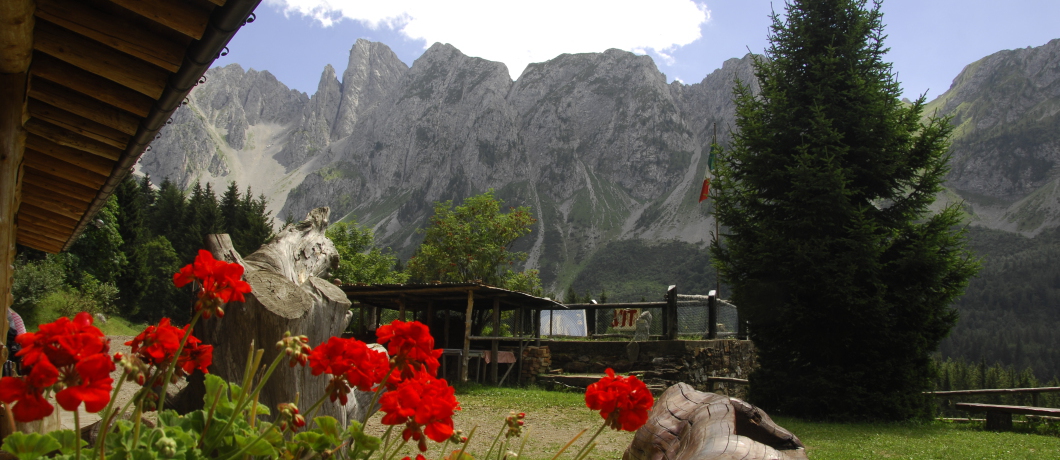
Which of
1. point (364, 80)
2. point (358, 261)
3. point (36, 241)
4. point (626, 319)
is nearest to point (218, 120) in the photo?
point (364, 80)

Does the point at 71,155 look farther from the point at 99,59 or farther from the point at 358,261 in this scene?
the point at 358,261

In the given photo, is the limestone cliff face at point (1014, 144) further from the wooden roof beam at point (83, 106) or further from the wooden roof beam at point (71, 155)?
the wooden roof beam at point (83, 106)

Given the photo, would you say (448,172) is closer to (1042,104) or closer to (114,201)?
(114,201)

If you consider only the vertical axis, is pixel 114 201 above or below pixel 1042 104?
below

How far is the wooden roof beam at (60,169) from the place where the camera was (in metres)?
3.70

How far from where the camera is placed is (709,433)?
3.48 meters

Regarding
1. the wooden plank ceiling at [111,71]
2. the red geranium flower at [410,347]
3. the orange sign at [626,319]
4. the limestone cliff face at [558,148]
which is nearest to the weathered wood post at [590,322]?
the orange sign at [626,319]

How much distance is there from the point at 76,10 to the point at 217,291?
1741 mm

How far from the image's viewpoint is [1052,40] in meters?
131

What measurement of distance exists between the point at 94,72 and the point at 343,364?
2076 millimetres

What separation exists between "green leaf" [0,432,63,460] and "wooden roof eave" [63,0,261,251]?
1.48 m

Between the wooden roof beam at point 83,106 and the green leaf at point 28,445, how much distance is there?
2.31 m

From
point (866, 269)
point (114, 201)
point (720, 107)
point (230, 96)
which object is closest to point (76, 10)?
point (866, 269)

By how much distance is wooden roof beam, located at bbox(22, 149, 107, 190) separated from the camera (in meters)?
3.70
